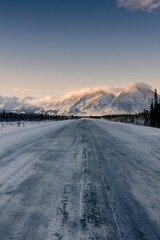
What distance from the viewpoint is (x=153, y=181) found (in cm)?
660

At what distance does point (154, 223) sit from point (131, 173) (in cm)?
327

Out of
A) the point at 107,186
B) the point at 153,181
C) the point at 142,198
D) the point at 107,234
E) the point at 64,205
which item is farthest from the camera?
the point at 153,181

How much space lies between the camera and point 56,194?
5395mm

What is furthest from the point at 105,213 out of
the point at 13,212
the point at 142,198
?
the point at 13,212

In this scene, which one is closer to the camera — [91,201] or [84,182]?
[91,201]

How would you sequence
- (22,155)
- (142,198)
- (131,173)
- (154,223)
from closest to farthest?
(154,223) < (142,198) < (131,173) < (22,155)

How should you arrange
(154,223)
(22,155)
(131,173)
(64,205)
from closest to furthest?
(154,223) < (64,205) < (131,173) < (22,155)

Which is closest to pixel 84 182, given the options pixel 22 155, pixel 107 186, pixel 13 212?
pixel 107 186

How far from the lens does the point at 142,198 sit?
5270 millimetres

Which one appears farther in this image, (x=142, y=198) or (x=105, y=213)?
(x=142, y=198)

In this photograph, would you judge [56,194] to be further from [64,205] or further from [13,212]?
[13,212]

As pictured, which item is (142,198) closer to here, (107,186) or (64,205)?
(107,186)

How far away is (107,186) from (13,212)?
225 centimetres

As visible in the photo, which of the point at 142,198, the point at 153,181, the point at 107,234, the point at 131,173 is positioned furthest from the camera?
the point at 131,173
